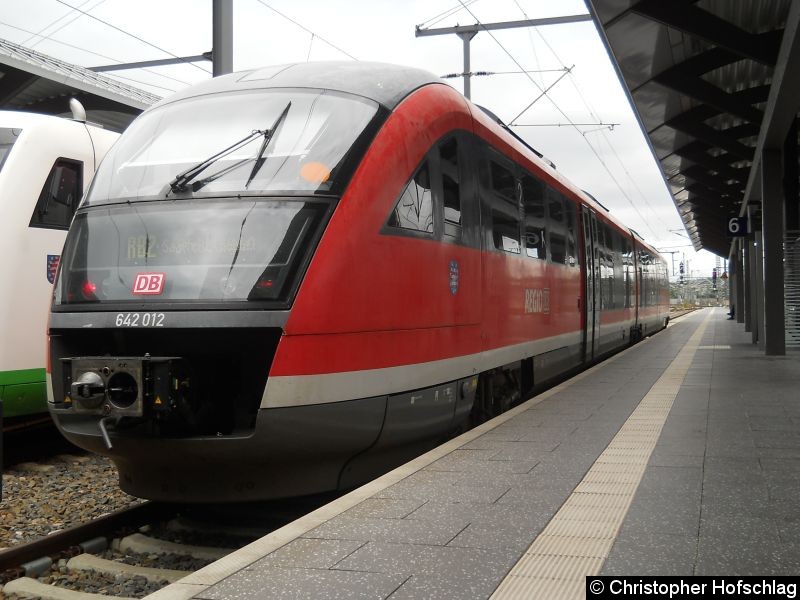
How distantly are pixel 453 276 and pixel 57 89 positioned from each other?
48.9 feet

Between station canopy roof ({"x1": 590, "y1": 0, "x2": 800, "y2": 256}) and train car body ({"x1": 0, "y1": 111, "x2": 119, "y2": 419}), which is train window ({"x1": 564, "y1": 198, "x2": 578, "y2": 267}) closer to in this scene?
station canopy roof ({"x1": 590, "y1": 0, "x2": 800, "y2": 256})

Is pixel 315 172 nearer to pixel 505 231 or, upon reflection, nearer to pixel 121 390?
pixel 121 390

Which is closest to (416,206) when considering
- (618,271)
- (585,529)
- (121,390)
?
(121,390)

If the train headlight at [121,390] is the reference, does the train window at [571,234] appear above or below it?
above

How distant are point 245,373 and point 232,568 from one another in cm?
183

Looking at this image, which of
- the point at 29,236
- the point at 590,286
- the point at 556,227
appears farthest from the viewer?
the point at 590,286

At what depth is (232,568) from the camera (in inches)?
130

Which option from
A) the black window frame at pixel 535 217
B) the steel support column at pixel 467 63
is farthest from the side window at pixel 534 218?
the steel support column at pixel 467 63

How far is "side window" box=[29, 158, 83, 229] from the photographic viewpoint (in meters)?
7.37

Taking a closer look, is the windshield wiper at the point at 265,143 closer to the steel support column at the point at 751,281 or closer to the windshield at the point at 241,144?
the windshield at the point at 241,144

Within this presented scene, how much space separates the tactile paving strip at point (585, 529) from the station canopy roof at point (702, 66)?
201 inches

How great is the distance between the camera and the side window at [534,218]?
842 centimetres

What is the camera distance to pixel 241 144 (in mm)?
5359

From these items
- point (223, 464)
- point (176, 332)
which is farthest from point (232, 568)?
point (176, 332)
